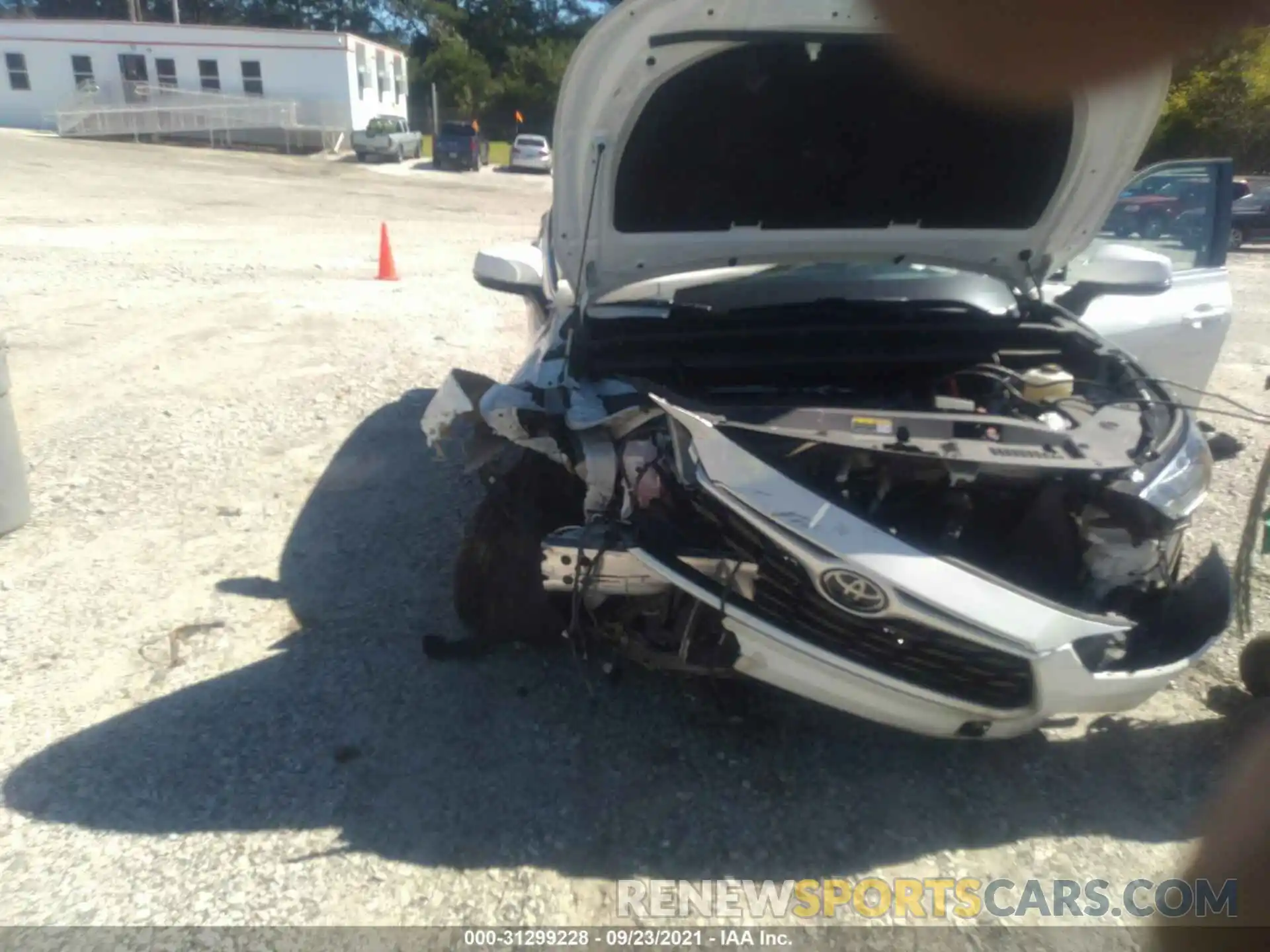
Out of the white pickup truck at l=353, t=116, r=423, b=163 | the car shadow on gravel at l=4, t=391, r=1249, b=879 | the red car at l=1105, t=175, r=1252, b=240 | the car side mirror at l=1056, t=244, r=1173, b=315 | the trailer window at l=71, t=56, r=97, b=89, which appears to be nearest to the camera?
the car shadow on gravel at l=4, t=391, r=1249, b=879

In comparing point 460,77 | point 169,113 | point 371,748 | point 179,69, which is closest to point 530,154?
point 169,113

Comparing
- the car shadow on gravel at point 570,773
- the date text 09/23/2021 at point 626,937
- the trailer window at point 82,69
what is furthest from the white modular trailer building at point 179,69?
the date text 09/23/2021 at point 626,937

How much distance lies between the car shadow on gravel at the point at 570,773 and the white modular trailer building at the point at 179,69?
34.4 m

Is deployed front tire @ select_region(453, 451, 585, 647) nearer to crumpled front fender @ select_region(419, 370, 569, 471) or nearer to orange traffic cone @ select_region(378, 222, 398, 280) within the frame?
crumpled front fender @ select_region(419, 370, 569, 471)

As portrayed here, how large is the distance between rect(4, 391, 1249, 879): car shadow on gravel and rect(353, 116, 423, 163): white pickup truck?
103ft

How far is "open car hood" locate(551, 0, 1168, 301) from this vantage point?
326 centimetres

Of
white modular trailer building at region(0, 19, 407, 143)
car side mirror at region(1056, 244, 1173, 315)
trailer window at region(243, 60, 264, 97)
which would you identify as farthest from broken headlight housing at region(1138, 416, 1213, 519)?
trailer window at region(243, 60, 264, 97)

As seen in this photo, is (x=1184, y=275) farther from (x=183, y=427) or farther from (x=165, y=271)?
(x=165, y=271)

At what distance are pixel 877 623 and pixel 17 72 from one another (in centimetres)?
4163

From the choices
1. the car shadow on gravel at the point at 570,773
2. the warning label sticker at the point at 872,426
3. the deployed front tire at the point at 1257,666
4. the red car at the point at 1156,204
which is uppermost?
the red car at the point at 1156,204

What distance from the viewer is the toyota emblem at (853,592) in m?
2.63

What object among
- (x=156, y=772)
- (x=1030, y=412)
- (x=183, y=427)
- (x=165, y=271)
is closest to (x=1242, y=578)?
(x=1030, y=412)

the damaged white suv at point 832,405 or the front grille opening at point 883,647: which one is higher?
the damaged white suv at point 832,405

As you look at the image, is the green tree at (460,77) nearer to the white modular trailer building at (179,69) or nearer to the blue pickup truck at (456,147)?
the white modular trailer building at (179,69)
